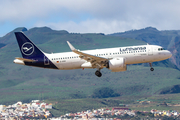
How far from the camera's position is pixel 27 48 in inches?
2285

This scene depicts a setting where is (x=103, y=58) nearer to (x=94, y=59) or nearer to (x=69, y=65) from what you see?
(x=94, y=59)

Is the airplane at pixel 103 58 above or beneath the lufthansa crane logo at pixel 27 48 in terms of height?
beneath

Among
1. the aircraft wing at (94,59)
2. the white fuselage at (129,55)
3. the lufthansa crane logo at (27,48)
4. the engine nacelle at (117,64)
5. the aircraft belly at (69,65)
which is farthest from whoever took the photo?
the lufthansa crane logo at (27,48)

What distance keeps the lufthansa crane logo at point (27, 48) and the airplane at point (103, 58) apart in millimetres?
516

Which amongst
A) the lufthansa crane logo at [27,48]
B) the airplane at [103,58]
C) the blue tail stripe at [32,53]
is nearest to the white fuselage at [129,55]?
the airplane at [103,58]

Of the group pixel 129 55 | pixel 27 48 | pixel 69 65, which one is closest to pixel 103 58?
pixel 129 55

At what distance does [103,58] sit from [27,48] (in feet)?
45.5

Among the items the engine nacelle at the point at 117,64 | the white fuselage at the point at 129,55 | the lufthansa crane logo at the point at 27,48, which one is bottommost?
the engine nacelle at the point at 117,64

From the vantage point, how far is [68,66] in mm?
55969

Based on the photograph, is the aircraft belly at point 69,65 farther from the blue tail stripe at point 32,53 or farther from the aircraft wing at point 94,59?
the aircraft wing at point 94,59

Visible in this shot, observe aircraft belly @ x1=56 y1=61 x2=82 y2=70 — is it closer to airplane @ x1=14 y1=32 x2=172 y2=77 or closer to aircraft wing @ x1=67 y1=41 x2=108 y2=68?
airplane @ x1=14 y1=32 x2=172 y2=77

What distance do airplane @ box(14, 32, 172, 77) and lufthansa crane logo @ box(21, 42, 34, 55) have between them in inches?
20.3

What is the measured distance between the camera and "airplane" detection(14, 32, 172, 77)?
5338 cm

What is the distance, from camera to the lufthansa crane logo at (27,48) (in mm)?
57812
